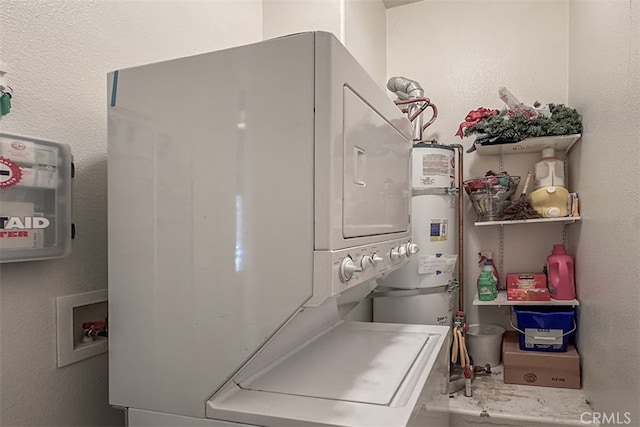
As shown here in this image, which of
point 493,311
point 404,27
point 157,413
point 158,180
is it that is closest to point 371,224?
point 158,180

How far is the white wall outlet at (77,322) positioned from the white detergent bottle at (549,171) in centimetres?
265

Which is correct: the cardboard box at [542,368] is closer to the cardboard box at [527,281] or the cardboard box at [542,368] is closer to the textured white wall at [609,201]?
the textured white wall at [609,201]

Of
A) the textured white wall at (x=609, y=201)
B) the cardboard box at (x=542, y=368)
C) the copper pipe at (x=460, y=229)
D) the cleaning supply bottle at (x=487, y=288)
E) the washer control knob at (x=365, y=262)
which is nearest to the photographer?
the washer control knob at (x=365, y=262)

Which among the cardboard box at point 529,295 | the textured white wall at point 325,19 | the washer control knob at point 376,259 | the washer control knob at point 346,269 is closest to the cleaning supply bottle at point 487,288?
the cardboard box at point 529,295

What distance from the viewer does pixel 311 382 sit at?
4.14 feet

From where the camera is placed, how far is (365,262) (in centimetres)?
118

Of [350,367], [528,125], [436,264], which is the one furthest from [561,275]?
[350,367]

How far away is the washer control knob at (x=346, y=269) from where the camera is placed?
1053mm

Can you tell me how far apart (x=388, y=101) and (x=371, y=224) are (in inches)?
20.2

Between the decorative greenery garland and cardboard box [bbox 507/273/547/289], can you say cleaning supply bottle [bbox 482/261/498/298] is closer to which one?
cardboard box [bbox 507/273/547/289]

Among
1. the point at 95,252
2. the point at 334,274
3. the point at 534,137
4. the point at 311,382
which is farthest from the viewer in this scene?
the point at 534,137

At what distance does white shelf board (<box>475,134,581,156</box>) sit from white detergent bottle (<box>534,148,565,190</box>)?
0.22ft

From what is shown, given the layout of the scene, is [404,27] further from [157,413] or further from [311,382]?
[157,413]

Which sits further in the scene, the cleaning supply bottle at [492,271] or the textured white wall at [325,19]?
the cleaning supply bottle at [492,271]
